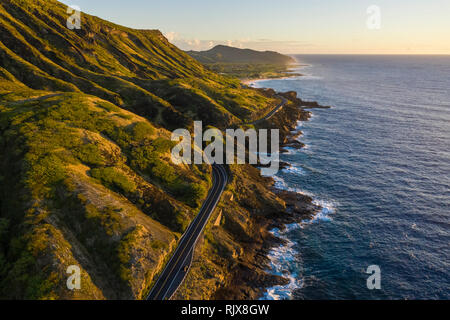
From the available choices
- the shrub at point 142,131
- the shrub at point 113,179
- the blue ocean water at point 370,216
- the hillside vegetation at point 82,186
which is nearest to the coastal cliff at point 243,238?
the blue ocean water at point 370,216

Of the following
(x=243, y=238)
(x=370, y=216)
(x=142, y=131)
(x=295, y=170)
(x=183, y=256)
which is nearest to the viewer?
(x=183, y=256)

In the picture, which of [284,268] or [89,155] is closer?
[284,268]

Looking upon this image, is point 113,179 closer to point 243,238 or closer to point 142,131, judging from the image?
point 142,131

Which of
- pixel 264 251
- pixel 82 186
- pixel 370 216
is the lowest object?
pixel 264 251

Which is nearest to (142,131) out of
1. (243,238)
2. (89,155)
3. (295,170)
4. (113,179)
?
(89,155)

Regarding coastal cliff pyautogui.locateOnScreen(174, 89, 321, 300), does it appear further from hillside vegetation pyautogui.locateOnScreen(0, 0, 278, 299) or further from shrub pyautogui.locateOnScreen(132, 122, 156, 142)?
shrub pyautogui.locateOnScreen(132, 122, 156, 142)

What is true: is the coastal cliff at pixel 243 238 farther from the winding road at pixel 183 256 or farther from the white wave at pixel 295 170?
the white wave at pixel 295 170

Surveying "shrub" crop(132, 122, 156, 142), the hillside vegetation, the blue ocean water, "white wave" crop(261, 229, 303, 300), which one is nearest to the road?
the hillside vegetation

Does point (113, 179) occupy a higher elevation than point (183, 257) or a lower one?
higher
